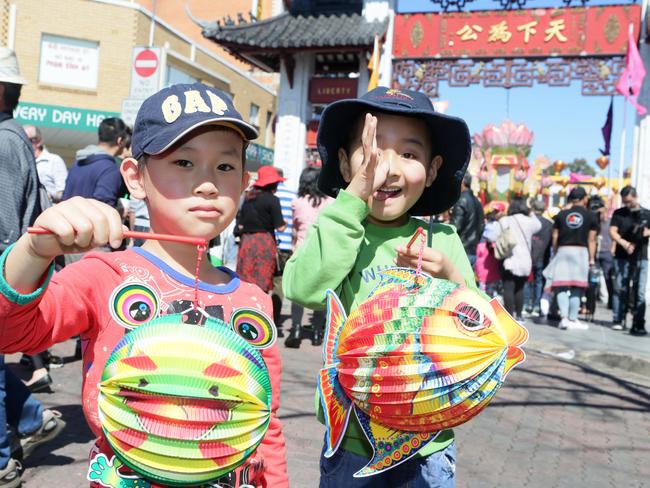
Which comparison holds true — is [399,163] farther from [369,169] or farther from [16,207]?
[16,207]

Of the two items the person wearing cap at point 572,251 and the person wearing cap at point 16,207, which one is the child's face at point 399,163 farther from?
the person wearing cap at point 572,251

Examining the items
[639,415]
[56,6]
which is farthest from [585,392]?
[56,6]

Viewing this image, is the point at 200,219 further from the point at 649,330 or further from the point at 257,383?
the point at 649,330

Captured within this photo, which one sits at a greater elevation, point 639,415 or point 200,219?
point 200,219

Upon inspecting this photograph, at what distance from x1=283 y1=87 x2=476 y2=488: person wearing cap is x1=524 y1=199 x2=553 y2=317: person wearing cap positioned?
26.7 ft

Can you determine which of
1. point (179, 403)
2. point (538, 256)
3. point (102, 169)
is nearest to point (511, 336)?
point (179, 403)

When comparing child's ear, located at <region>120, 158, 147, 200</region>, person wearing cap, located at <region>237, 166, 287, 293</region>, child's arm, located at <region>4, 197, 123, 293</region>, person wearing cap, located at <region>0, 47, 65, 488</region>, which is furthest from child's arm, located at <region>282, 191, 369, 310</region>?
person wearing cap, located at <region>237, 166, 287, 293</region>

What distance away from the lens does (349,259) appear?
1.83 metres

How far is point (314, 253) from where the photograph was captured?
1.88 m

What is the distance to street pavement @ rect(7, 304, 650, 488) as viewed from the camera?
145 inches

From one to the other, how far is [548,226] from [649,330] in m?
2.12

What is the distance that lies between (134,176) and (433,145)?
0.93 m

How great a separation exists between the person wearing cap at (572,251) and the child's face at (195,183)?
8.49 m

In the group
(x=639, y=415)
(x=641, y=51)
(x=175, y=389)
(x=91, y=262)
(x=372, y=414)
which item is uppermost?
(x=641, y=51)
